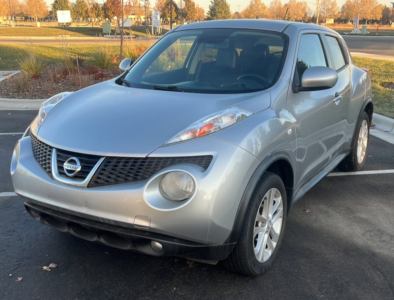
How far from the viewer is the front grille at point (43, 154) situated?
2953 millimetres

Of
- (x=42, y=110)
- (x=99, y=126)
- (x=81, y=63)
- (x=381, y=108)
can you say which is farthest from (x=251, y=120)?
(x=81, y=63)

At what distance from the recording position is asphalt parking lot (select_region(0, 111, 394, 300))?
3.04m

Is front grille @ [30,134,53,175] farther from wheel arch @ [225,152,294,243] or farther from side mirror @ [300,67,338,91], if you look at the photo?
side mirror @ [300,67,338,91]

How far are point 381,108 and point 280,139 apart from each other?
683 cm

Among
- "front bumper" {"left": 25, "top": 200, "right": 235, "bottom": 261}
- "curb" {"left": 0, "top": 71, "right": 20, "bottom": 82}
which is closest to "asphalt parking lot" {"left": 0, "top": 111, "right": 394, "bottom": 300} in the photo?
"front bumper" {"left": 25, "top": 200, "right": 235, "bottom": 261}

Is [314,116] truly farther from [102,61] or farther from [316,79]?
[102,61]

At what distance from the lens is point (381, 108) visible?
916 cm

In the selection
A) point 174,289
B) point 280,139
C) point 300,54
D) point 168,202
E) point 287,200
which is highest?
point 300,54

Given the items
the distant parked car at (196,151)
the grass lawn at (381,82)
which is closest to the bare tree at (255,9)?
the grass lawn at (381,82)

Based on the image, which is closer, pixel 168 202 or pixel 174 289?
pixel 168 202

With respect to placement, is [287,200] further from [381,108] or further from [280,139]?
[381,108]

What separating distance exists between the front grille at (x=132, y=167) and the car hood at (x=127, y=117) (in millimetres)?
49

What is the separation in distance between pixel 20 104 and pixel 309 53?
27.0 feet

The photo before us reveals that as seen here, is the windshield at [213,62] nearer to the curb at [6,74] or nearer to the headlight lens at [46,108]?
the headlight lens at [46,108]
